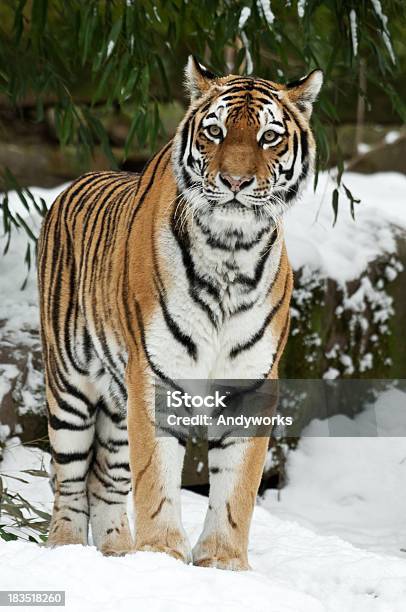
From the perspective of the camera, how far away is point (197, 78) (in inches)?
144

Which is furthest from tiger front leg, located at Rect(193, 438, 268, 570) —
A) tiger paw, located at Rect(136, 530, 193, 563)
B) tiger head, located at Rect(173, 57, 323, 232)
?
tiger head, located at Rect(173, 57, 323, 232)

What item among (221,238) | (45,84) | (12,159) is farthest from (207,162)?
(12,159)

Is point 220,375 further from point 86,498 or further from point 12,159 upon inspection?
point 12,159

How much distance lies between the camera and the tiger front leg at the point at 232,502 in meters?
3.60

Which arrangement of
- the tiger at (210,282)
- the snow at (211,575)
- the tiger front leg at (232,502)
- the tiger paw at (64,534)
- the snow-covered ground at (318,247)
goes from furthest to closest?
the snow-covered ground at (318,247) → the tiger paw at (64,534) → the tiger front leg at (232,502) → the tiger at (210,282) → the snow at (211,575)

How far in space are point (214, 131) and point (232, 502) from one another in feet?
3.69

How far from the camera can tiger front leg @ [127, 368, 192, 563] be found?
11.5 feet

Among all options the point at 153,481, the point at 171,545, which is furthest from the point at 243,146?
the point at 171,545

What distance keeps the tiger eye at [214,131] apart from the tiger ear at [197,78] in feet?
0.70

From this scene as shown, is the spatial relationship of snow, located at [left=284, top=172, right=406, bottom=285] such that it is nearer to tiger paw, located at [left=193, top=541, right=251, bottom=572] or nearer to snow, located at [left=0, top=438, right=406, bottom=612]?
snow, located at [left=0, top=438, right=406, bottom=612]

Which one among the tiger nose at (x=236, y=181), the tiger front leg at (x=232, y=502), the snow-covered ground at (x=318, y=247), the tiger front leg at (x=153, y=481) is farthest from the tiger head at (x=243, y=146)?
the snow-covered ground at (x=318, y=247)

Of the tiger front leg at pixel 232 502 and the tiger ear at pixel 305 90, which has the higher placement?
the tiger ear at pixel 305 90

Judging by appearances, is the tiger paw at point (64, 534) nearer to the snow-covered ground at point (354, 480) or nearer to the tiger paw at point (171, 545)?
the tiger paw at point (171, 545)

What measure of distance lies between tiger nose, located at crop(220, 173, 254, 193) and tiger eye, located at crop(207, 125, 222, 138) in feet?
0.63
